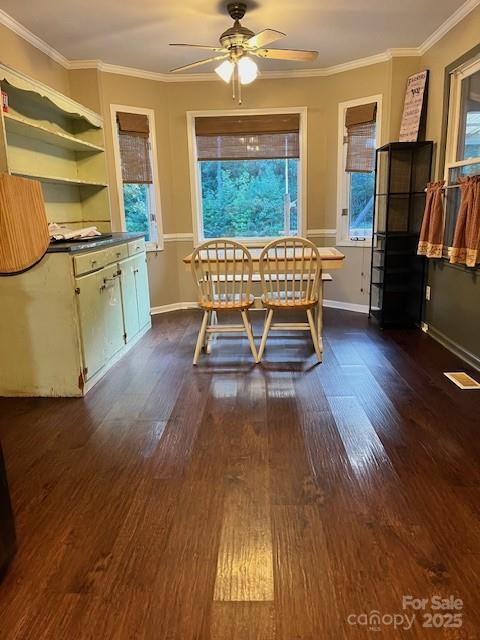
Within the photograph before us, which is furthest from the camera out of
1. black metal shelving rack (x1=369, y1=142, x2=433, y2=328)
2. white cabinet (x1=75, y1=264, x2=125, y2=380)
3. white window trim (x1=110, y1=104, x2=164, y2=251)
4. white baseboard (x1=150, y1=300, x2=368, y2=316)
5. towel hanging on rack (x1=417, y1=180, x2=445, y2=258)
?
white baseboard (x1=150, y1=300, x2=368, y2=316)

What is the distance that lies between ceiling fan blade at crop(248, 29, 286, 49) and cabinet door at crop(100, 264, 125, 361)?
180 cm

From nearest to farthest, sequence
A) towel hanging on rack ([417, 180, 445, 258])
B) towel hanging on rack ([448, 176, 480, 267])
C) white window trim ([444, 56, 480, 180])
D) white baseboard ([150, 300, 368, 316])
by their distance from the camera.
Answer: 1. towel hanging on rack ([448, 176, 480, 267])
2. white window trim ([444, 56, 480, 180])
3. towel hanging on rack ([417, 180, 445, 258])
4. white baseboard ([150, 300, 368, 316])

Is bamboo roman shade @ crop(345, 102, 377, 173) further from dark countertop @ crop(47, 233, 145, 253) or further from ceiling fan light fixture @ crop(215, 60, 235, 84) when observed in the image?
dark countertop @ crop(47, 233, 145, 253)

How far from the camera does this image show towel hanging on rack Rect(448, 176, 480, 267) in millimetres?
2945

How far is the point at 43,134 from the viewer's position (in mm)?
3275

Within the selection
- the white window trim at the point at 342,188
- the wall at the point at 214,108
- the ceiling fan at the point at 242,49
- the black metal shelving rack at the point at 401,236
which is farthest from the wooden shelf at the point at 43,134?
the black metal shelving rack at the point at 401,236

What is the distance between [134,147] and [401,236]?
2807 millimetres

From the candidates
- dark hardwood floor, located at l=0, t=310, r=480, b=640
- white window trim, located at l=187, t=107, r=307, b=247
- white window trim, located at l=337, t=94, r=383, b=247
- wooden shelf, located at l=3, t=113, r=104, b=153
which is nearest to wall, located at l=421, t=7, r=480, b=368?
dark hardwood floor, located at l=0, t=310, r=480, b=640

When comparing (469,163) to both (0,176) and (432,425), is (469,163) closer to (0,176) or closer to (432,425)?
(432,425)

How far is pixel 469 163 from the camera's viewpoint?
3262 millimetres

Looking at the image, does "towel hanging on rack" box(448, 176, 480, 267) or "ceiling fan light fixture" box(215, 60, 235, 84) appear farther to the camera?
"ceiling fan light fixture" box(215, 60, 235, 84)

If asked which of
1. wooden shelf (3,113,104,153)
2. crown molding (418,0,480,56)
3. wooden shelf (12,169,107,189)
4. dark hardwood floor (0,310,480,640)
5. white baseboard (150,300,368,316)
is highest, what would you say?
crown molding (418,0,480,56)

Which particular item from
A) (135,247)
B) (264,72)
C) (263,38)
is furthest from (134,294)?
(264,72)

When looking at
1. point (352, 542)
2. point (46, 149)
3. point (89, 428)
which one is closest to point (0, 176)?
point (89, 428)
